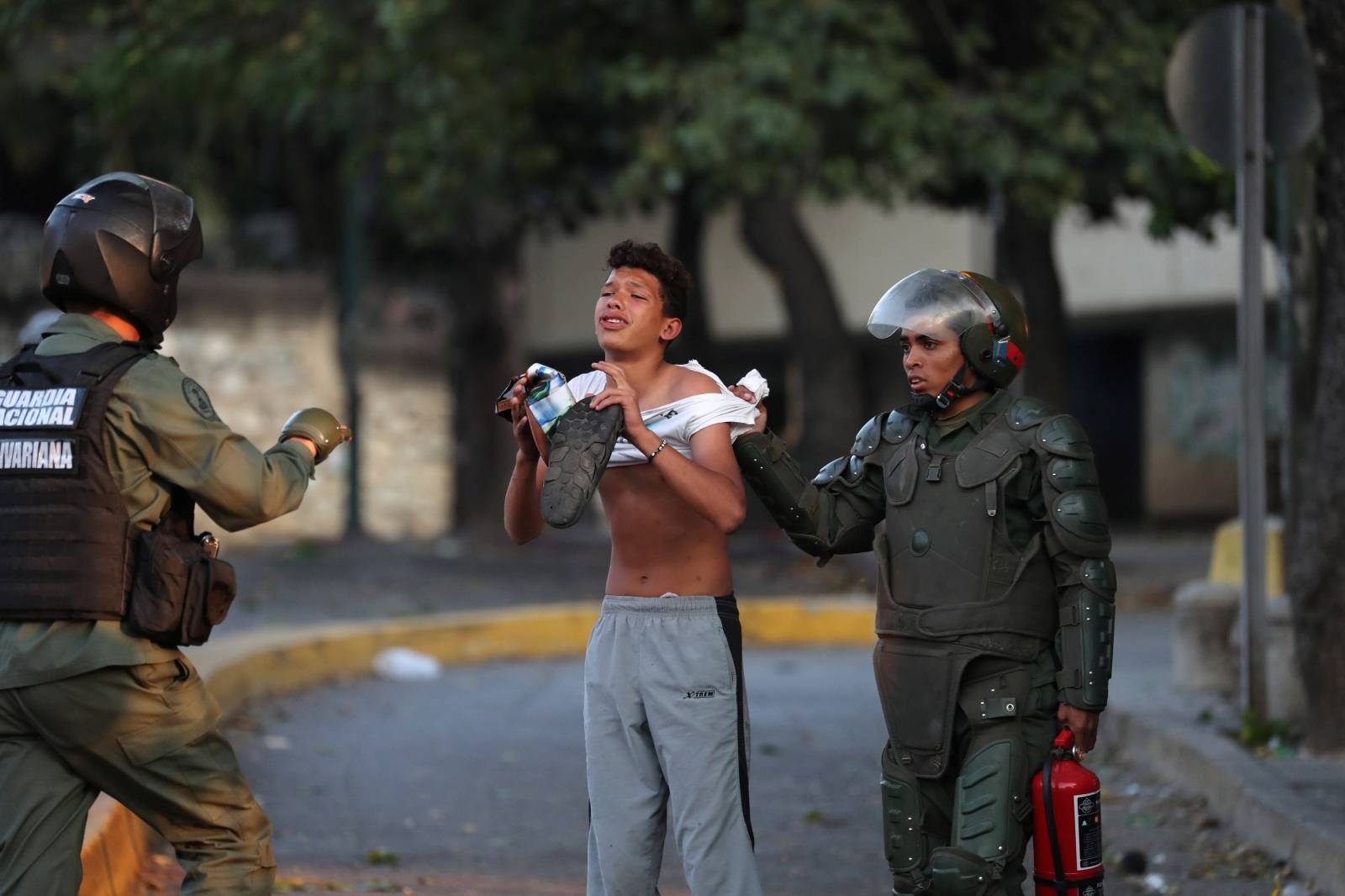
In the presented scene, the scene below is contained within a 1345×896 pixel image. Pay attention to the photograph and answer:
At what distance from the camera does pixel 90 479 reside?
3.93 meters

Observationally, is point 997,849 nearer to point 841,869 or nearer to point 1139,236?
point 841,869

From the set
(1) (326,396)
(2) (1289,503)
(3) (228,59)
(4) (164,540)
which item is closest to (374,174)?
(1) (326,396)

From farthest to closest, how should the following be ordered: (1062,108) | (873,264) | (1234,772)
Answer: (873,264)
(1062,108)
(1234,772)

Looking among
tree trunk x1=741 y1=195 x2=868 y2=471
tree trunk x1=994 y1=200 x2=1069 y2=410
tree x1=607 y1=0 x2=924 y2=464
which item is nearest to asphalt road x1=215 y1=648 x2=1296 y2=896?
tree x1=607 y1=0 x2=924 y2=464

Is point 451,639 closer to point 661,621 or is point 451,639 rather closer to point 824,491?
point 824,491

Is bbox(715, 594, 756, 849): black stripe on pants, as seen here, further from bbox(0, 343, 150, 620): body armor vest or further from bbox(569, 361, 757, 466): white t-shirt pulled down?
bbox(0, 343, 150, 620): body armor vest

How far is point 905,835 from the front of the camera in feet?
14.9

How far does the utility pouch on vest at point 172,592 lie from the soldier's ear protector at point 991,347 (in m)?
Answer: 1.82

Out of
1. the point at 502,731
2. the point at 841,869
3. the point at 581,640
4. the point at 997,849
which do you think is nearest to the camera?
the point at 997,849

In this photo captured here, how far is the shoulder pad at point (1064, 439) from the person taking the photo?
176 inches

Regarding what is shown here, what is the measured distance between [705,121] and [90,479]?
10.2m

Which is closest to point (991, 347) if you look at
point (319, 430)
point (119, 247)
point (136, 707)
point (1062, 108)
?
point (319, 430)

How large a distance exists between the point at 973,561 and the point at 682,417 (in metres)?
0.77

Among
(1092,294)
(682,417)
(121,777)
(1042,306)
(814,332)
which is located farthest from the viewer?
(1092,294)
